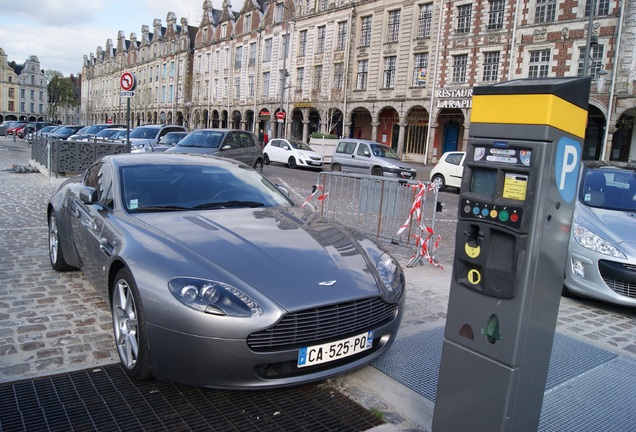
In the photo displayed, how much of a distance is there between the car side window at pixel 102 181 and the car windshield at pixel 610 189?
556 centimetres

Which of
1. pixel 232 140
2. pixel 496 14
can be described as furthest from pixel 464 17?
pixel 232 140

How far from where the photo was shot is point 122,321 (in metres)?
3.56

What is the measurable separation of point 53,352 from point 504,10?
31.3 meters

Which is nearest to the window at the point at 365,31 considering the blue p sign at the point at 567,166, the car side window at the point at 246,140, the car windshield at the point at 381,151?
the car windshield at the point at 381,151

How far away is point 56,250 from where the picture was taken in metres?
5.75

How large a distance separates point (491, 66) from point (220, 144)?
65.2ft

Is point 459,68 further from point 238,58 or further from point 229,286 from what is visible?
point 229,286

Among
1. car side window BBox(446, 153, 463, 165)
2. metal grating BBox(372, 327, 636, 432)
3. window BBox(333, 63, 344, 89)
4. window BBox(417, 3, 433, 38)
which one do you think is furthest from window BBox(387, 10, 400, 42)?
metal grating BBox(372, 327, 636, 432)

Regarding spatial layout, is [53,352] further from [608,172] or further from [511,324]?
[608,172]


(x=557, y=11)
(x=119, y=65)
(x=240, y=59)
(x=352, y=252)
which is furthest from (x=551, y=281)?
(x=119, y=65)

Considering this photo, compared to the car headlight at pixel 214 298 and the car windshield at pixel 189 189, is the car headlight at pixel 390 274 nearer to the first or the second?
the car headlight at pixel 214 298

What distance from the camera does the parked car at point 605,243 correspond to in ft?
17.6

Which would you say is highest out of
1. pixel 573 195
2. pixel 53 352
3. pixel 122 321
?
pixel 573 195

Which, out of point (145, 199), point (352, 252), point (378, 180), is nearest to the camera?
point (352, 252)
